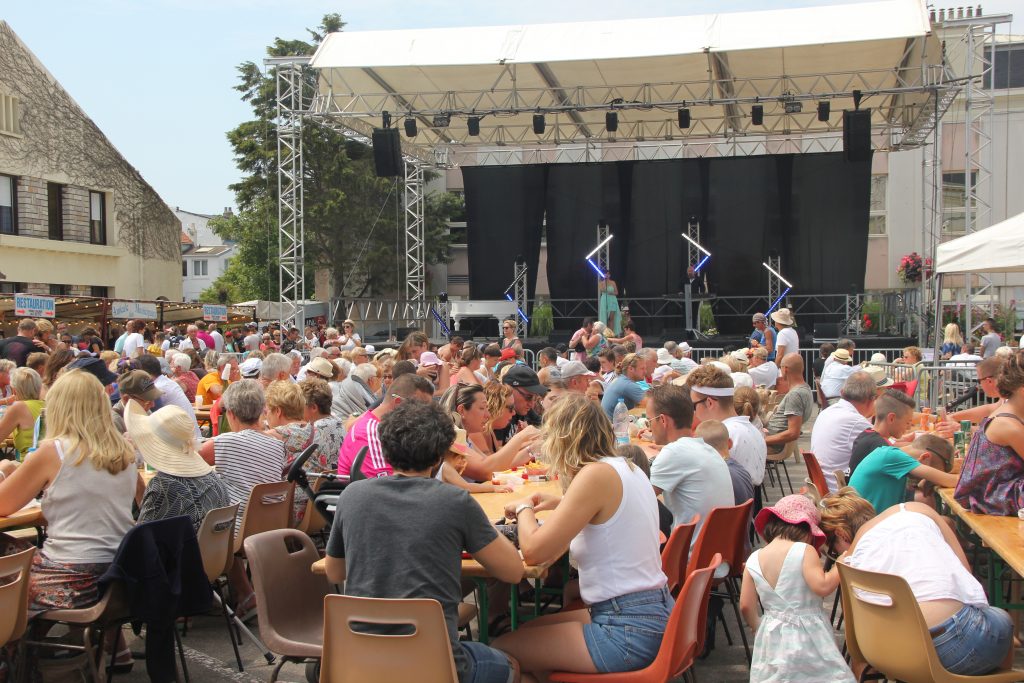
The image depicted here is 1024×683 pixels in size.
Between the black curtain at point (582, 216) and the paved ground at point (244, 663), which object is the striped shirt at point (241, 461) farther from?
the black curtain at point (582, 216)

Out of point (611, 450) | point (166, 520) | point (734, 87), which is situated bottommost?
point (166, 520)

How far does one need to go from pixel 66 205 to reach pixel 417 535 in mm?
25328

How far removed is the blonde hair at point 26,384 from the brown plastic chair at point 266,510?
2329 mm

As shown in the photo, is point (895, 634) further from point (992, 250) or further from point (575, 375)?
point (992, 250)

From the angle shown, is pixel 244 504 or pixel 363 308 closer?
pixel 244 504

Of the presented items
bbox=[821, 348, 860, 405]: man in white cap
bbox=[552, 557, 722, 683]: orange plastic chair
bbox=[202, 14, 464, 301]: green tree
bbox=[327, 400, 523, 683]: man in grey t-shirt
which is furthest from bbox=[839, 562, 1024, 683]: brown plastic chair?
bbox=[202, 14, 464, 301]: green tree

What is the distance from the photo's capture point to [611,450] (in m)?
3.30

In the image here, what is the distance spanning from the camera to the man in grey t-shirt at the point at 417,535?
2.85 metres

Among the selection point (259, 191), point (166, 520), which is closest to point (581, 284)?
point (259, 191)

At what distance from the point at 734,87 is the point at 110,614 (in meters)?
15.5

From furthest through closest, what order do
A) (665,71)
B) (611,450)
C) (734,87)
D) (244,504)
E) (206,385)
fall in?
(734,87) < (665,71) < (206,385) < (244,504) < (611,450)

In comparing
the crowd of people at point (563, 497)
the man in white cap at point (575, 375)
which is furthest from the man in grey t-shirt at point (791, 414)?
the man in white cap at point (575, 375)

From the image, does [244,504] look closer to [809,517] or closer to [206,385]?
[809,517]

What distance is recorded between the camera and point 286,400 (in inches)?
215
